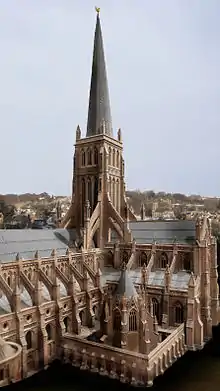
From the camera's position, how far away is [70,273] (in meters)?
32.2

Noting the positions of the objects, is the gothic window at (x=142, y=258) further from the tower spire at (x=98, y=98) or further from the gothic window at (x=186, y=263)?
the tower spire at (x=98, y=98)

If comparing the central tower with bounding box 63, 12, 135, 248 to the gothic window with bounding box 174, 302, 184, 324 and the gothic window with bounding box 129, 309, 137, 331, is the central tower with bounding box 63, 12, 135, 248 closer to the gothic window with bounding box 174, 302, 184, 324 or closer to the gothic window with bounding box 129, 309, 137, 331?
the gothic window with bounding box 174, 302, 184, 324

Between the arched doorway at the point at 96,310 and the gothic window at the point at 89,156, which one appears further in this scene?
the gothic window at the point at 89,156

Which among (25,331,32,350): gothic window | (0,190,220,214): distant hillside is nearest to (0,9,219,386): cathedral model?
(25,331,32,350): gothic window

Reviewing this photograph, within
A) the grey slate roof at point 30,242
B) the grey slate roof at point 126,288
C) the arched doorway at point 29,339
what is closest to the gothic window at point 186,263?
the grey slate roof at point 126,288

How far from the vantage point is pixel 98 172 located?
4062 centimetres

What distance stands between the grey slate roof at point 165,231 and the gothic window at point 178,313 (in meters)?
6.91

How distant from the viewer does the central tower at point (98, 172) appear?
39.5 m

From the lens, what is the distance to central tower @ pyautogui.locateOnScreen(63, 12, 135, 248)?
39.5 metres

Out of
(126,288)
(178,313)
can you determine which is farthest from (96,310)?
(126,288)

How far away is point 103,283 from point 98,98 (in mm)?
23789

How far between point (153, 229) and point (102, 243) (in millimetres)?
6576

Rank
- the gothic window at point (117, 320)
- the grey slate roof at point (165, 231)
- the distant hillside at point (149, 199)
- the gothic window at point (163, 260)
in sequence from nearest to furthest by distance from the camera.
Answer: the gothic window at point (117, 320) < the gothic window at point (163, 260) < the grey slate roof at point (165, 231) < the distant hillside at point (149, 199)

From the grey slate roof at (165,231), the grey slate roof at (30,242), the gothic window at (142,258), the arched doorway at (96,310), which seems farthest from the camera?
the gothic window at (142,258)
